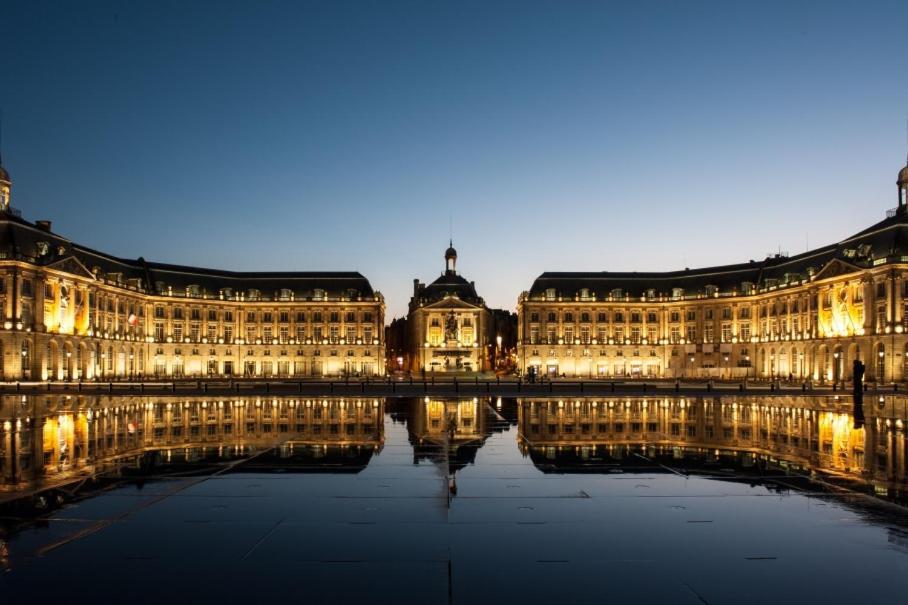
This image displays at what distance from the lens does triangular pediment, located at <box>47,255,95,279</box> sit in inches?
3418

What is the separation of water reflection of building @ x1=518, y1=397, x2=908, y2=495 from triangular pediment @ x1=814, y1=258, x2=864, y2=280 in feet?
171

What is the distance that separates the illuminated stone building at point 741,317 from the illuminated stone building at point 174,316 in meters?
34.4

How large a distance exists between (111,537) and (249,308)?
121997 mm

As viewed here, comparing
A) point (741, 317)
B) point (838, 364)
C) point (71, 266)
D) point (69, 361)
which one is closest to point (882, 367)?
point (838, 364)

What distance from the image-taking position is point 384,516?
13336 mm

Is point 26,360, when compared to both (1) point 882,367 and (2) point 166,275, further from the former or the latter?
(1) point 882,367

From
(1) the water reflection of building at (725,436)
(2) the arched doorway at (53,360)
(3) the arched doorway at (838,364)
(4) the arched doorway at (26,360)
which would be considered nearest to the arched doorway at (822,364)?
(3) the arched doorway at (838,364)

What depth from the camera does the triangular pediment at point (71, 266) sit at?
86.8 meters

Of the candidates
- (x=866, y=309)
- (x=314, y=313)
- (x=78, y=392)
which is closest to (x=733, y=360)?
(x=866, y=309)

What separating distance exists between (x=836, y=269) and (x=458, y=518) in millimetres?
92104

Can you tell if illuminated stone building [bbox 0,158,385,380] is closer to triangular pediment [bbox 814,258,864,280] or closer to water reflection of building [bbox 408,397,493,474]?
water reflection of building [bbox 408,397,493,474]

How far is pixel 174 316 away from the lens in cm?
12225

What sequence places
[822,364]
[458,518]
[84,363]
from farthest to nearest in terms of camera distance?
1. [822,364]
2. [84,363]
3. [458,518]

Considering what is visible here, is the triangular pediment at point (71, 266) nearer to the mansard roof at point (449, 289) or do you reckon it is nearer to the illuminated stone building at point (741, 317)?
the mansard roof at point (449, 289)
